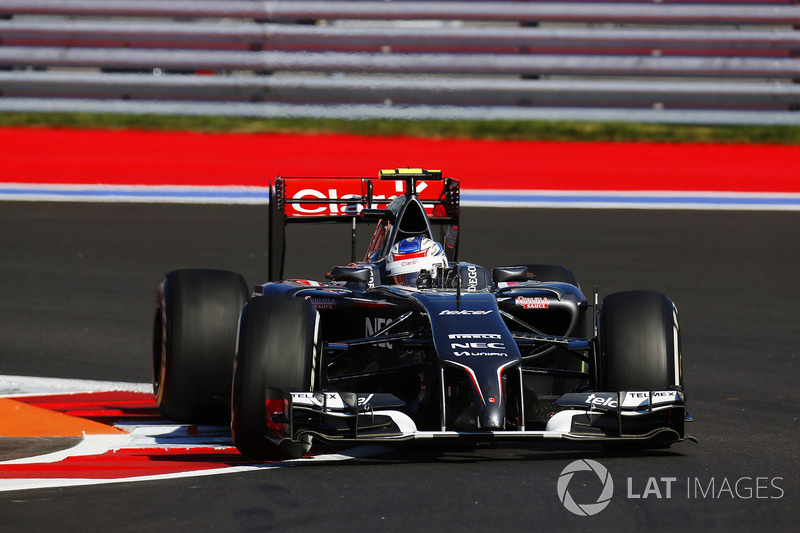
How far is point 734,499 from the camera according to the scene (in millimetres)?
5883

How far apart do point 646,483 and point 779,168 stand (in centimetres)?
1126

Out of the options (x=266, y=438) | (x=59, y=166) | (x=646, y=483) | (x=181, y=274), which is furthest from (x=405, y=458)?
(x=59, y=166)

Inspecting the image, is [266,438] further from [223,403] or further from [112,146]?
[112,146]

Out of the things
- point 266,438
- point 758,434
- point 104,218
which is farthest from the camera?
point 104,218

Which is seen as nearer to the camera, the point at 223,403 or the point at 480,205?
the point at 223,403

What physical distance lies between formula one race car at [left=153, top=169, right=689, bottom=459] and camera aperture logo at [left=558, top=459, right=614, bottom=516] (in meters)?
0.15

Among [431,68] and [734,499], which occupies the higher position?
[431,68]

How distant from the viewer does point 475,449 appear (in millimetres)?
6922

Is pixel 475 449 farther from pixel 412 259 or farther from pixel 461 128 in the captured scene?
pixel 461 128

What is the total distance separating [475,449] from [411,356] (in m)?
0.59

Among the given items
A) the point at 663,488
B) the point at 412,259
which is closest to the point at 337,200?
the point at 412,259

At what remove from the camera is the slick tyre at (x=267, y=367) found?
6402 millimetres

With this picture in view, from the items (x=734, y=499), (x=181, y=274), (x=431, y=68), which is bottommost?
(x=734, y=499)

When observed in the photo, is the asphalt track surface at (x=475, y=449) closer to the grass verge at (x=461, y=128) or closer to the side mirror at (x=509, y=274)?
the side mirror at (x=509, y=274)
